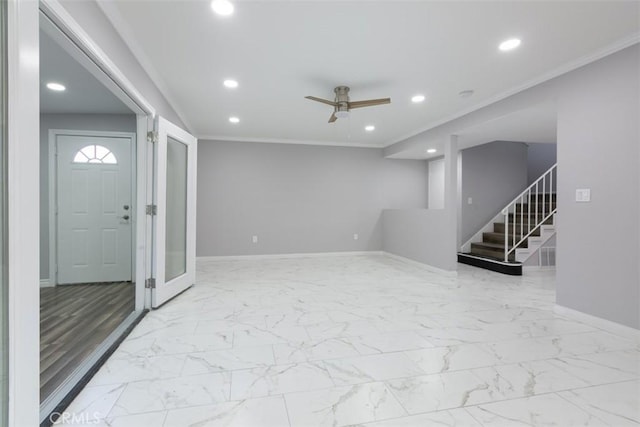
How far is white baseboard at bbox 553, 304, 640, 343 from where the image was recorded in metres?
2.43

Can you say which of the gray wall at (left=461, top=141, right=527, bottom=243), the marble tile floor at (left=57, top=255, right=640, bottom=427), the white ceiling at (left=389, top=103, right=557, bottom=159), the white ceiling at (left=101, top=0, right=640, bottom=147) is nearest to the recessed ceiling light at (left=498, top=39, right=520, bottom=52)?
the white ceiling at (left=101, top=0, right=640, bottom=147)

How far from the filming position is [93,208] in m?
4.09

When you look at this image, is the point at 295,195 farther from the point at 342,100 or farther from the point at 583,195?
the point at 583,195

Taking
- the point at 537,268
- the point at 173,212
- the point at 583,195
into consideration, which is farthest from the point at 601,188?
the point at 173,212

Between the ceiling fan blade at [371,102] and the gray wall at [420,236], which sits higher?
the ceiling fan blade at [371,102]

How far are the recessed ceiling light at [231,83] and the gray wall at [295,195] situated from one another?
2.61 metres

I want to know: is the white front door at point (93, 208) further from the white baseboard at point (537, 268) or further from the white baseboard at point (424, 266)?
the white baseboard at point (537, 268)

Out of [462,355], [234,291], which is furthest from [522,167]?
[234,291]

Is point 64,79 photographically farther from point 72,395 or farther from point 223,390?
point 223,390

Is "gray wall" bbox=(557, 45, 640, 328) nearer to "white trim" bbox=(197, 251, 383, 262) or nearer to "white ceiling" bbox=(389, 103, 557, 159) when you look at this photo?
"white ceiling" bbox=(389, 103, 557, 159)

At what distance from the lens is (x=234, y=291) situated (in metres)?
3.77

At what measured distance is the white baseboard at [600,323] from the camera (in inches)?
95.8

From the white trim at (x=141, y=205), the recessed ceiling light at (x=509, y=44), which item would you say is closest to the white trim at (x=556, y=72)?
the recessed ceiling light at (x=509, y=44)

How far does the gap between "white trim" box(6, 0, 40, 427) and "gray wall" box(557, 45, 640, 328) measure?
12.9 ft
